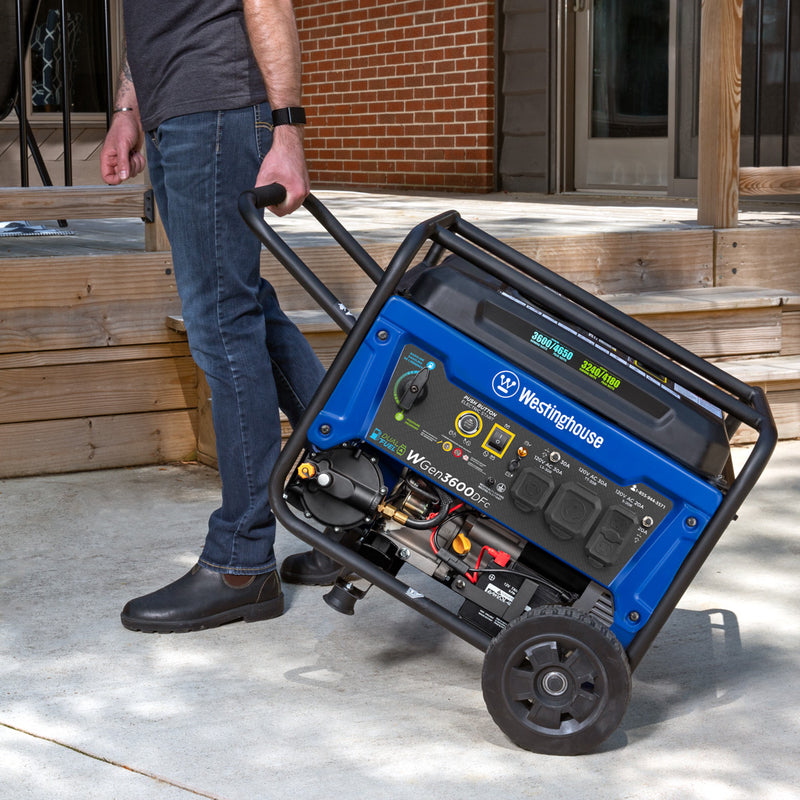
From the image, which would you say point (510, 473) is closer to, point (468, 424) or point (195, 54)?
point (468, 424)

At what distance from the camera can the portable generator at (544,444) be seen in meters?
1.89

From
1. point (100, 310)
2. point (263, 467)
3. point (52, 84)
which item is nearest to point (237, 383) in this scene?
point (263, 467)

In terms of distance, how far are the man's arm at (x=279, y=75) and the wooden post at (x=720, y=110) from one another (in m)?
2.39

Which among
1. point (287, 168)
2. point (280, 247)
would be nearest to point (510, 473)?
point (280, 247)

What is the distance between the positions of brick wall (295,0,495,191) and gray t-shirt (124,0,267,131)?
5863 mm

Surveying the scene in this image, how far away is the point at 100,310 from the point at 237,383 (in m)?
1.25

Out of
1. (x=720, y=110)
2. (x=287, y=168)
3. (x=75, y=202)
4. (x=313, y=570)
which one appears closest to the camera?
(x=287, y=168)

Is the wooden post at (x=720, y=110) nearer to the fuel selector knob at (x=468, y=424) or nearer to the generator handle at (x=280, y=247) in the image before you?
the generator handle at (x=280, y=247)

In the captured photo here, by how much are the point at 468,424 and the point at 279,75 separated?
0.74 m

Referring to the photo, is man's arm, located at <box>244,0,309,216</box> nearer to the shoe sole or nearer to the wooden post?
the shoe sole

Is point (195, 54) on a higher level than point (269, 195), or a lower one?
higher

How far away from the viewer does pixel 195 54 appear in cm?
→ 225

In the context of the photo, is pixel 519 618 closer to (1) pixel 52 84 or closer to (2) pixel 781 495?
(2) pixel 781 495

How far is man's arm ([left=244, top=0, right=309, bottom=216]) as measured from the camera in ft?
7.09
